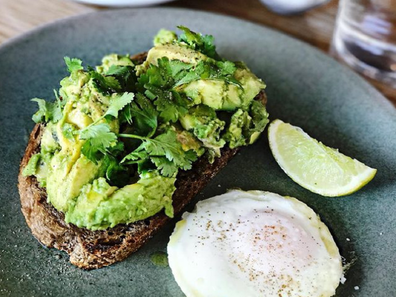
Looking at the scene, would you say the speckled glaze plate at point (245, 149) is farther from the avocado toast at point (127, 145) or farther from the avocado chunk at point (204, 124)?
the avocado chunk at point (204, 124)

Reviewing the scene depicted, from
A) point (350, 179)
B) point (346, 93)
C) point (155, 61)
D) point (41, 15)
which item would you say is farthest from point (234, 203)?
point (41, 15)

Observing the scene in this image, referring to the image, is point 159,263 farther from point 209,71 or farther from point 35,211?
point 209,71

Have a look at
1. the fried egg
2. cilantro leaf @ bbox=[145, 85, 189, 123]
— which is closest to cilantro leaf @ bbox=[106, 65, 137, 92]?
cilantro leaf @ bbox=[145, 85, 189, 123]

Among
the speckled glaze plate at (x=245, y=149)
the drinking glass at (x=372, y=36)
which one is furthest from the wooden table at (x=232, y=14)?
the speckled glaze plate at (x=245, y=149)

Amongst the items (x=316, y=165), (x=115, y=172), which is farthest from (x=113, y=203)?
(x=316, y=165)

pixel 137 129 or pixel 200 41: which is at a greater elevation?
pixel 200 41

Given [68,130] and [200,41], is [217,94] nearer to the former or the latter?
[200,41]
